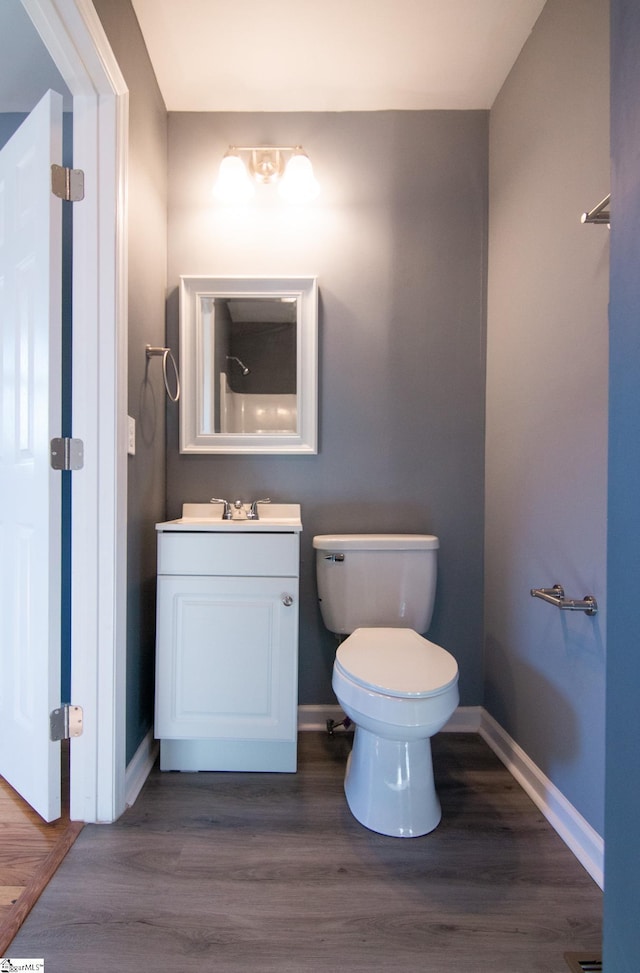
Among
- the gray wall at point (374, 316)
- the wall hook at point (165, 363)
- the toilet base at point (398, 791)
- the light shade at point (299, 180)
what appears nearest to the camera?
the toilet base at point (398, 791)

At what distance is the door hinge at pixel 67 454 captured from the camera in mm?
1217

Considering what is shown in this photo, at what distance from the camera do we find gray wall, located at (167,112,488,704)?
1.83 m

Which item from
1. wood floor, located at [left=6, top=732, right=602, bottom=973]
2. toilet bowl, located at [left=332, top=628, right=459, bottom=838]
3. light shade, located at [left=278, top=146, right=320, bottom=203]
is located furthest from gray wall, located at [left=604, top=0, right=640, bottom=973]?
light shade, located at [left=278, top=146, right=320, bottom=203]

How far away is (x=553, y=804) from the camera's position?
4.38ft

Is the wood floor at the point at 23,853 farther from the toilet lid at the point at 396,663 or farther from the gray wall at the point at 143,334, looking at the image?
the toilet lid at the point at 396,663

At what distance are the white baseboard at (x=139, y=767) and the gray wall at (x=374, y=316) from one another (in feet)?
1.89

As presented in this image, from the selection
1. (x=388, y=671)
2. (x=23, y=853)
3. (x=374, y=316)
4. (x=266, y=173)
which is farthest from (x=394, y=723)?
(x=266, y=173)

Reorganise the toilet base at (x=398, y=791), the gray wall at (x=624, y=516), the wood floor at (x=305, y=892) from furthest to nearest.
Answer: the toilet base at (x=398, y=791)
the wood floor at (x=305, y=892)
the gray wall at (x=624, y=516)

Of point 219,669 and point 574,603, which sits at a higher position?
point 574,603

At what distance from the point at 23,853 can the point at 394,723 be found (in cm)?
101

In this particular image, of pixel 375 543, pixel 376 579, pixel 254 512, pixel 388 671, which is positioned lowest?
pixel 388 671

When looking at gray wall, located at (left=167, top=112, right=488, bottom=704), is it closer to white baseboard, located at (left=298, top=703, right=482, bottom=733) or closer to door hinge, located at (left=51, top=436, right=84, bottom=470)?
white baseboard, located at (left=298, top=703, right=482, bottom=733)

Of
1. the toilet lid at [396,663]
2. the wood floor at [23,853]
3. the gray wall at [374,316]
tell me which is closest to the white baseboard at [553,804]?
the gray wall at [374,316]

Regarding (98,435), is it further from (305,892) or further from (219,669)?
(305,892)
